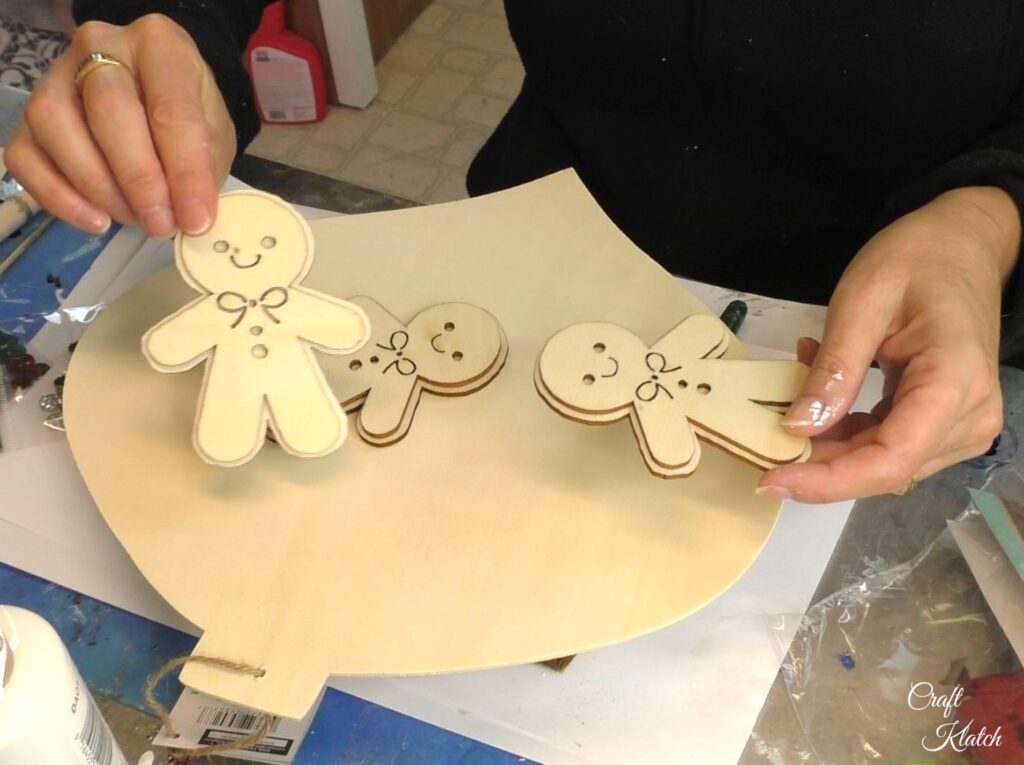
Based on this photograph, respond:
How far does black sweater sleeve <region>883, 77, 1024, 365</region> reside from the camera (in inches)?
26.8

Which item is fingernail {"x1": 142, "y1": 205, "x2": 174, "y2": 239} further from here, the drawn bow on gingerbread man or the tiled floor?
the tiled floor

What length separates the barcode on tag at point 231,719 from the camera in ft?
1.94

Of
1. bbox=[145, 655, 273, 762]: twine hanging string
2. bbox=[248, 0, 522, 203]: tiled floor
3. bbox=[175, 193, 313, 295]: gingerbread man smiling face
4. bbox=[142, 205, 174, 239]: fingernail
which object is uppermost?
bbox=[142, 205, 174, 239]: fingernail

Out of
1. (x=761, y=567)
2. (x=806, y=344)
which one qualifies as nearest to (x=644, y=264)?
(x=806, y=344)

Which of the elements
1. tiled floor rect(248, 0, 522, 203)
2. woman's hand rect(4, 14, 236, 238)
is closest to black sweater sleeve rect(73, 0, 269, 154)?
woman's hand rect(4, 14, 236, 238)

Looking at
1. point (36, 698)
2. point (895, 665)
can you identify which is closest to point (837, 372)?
point (895, 665)

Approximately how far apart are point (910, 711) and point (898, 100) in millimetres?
492

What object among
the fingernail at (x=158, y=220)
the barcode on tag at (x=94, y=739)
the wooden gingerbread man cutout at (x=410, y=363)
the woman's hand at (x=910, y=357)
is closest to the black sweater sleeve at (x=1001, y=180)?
the woman's hand at (x=910, y=357)

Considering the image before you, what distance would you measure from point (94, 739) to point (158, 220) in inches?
12.2

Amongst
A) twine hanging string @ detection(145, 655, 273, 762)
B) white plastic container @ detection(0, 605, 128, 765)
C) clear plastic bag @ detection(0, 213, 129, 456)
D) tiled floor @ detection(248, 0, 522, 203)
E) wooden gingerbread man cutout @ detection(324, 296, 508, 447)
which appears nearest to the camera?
white plastic container @ detection(0, 605, 128, 765)

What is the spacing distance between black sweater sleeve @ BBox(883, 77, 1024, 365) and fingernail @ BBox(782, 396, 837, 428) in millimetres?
236

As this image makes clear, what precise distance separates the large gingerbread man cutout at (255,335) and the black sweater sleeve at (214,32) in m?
0.24

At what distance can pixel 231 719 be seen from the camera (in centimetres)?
60

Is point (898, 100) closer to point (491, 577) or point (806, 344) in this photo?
point (806, 344)
